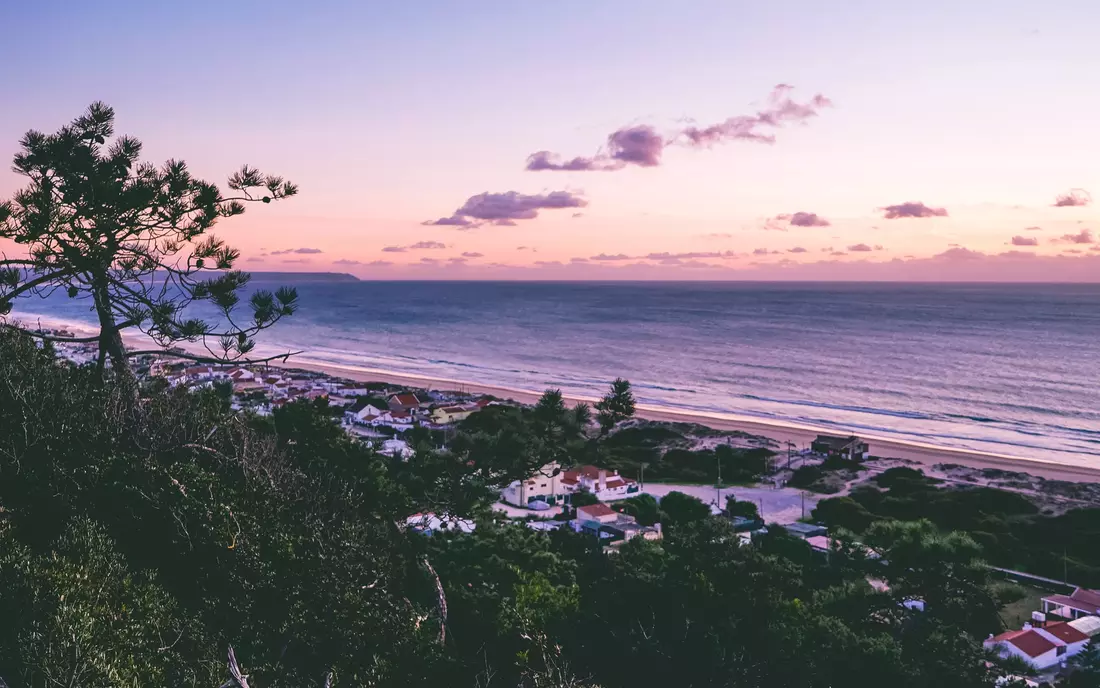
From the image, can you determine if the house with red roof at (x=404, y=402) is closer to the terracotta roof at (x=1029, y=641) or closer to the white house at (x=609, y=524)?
the white house at (x=609, y=524)

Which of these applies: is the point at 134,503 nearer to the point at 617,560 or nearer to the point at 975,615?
the point at 617,560

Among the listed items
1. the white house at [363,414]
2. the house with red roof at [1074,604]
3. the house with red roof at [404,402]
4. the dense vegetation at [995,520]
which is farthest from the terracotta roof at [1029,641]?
the house with red roof at [404,402]

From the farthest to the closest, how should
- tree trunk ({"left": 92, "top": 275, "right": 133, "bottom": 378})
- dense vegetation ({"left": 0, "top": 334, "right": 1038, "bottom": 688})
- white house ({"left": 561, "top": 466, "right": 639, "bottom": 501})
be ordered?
white house ({"left": 561, "top": 466, "right": 639, "bottom": 501})
tree trunk ({"left": 92, "top": 275, "right": 133, "bottom": 378})
dense vegetation ({"left": 0, "top": 334, "right": 1038, "bottom": 688})

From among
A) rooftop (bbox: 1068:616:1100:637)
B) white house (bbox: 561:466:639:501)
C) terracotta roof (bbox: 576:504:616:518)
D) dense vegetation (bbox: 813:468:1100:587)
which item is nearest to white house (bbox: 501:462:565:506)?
white house (bbox: 561:466:639:501)

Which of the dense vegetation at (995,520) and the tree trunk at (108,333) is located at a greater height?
the tree trunk at (108,333)

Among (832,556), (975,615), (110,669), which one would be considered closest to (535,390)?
(832,556)

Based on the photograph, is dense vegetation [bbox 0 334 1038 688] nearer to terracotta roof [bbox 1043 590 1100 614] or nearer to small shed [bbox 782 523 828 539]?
terracotta roof [bbox 1043 590 1100 614]
